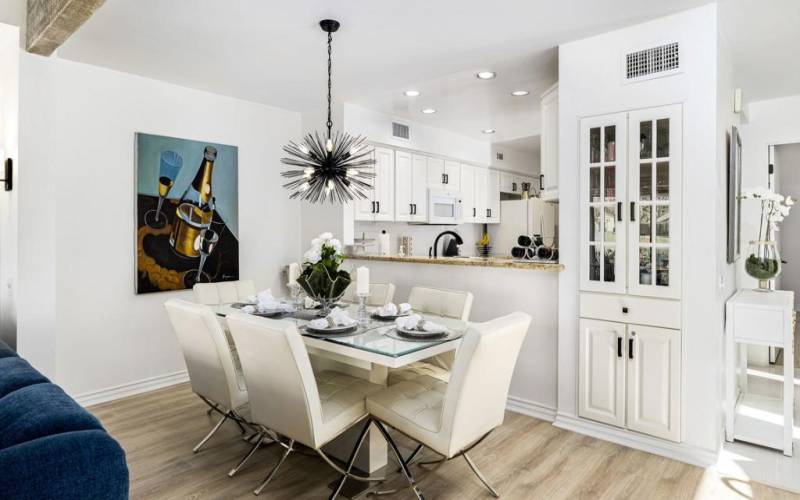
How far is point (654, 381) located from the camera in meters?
2.88

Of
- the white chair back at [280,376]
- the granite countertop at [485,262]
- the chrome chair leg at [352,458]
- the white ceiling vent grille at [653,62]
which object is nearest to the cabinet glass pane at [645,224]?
the granite countertop at [485,262]

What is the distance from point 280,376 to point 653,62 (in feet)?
8.97

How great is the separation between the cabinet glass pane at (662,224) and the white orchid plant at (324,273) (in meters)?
1.87

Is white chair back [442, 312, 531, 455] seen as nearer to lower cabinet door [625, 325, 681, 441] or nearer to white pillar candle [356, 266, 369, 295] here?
white pillar candle [356, 266, 369, 295]

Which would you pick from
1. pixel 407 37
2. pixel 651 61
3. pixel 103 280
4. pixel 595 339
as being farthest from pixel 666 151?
pixel 103 280

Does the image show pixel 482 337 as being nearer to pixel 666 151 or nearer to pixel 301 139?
pixel 666 151

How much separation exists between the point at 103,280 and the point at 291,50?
228cm

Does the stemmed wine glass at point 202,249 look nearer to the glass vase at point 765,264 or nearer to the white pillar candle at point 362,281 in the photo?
the white pillar candle at point 362,281

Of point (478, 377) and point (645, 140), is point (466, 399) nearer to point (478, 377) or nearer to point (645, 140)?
point (478, 377)

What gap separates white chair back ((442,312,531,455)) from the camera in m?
1.96

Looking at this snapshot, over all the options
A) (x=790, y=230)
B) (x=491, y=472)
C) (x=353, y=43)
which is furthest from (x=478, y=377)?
(x=790, y=230)

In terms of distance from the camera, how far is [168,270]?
409cm

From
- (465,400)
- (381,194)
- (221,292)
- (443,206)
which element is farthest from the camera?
(443,206)

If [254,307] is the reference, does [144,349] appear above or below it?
below
